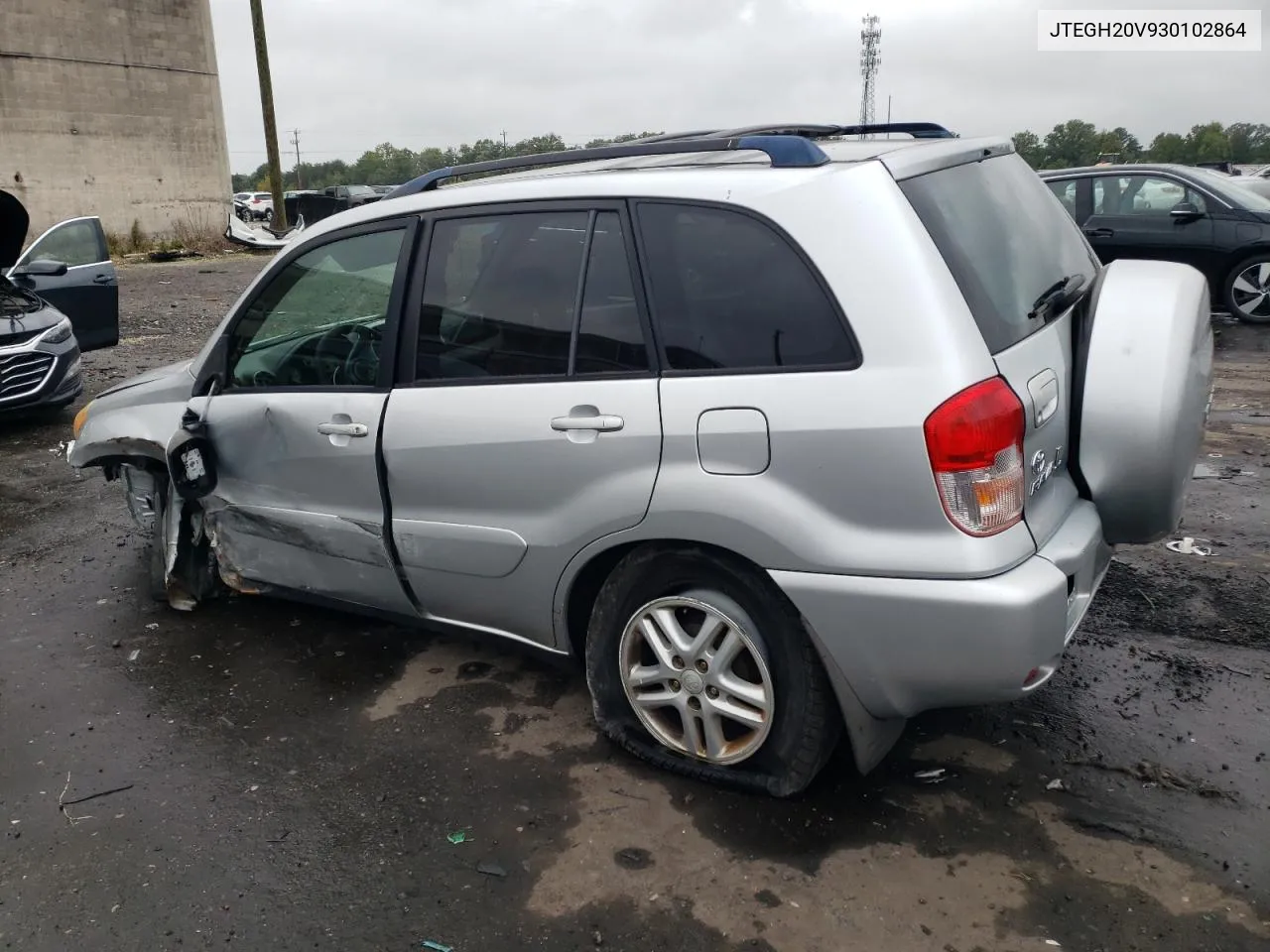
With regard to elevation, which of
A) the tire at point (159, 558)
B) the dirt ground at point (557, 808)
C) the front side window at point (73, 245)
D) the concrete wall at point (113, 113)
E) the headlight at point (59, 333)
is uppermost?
the concrete wall at point (113, 113)

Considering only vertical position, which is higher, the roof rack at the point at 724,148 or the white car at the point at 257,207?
the white car at the point at 257,207

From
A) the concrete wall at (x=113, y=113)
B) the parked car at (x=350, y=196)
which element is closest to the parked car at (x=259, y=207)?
the concrete wall at (x=113, y=113)

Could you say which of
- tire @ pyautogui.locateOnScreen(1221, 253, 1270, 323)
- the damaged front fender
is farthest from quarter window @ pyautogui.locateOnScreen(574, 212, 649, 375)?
the damaged front fender

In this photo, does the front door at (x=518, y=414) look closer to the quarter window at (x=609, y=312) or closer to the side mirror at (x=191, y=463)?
the quarter window at (x=609, y=312)

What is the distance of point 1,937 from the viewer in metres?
2.56

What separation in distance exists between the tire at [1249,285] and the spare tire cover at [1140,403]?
27.6 feet

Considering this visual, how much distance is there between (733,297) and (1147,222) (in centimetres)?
930

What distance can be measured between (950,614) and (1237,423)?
17.6 ft

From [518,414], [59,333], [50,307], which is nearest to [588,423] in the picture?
[518,414]

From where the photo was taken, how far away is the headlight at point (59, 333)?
25.5 feet

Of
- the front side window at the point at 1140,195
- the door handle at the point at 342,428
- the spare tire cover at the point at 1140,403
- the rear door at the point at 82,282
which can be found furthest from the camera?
the front side window at the point at 1140,195

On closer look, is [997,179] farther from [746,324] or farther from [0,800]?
[0,800]

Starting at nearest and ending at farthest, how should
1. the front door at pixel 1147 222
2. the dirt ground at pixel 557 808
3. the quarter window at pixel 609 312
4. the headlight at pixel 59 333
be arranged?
1. the dirt ground at pixel 557 808
2. the quarter window at pixel 609 312
3. the headlight at pixel 59 333
4. the front door at pixel 1147 222

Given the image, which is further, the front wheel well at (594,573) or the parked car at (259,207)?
the parked car at (259,207)
